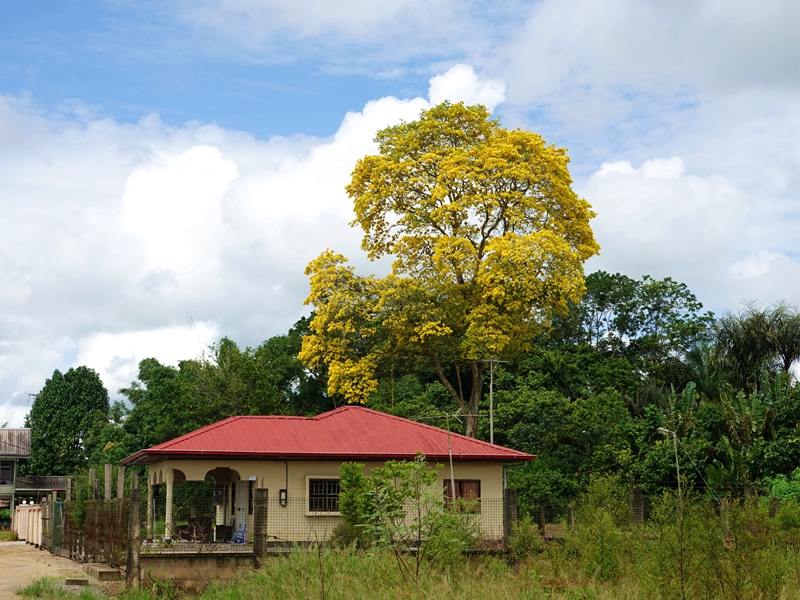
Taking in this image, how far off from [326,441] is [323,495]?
1514mm

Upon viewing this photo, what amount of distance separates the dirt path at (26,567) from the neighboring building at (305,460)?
2719 millimetres

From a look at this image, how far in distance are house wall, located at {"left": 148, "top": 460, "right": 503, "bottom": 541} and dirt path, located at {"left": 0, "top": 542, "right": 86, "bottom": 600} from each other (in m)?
3.40

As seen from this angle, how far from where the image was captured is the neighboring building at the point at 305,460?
25422 mm

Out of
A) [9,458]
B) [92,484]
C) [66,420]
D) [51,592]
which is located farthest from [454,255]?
[66,420]

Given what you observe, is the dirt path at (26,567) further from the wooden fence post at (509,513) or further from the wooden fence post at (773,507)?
the wooden fence post at (773,507)

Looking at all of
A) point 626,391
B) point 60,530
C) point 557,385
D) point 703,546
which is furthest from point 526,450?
point 703,546

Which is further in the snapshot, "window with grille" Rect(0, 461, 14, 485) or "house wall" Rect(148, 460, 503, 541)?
"window with grille" Rect(0, 461, 14, 485)

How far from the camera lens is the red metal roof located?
83.5 feet

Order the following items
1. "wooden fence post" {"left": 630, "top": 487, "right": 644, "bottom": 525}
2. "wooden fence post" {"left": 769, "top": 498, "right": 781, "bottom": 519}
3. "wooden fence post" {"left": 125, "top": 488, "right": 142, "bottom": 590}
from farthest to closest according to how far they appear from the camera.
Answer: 1. "wooden fence post" {"left": 769, "top": 498, "right": 781, "bottom": 519}
2. "wooden fence post" {"left": 630, "top": 487, "right": 644, "bottom": 525}
3. "wooden fence post" {"left": 125, "top": 488, "right": 142, "bottom": 590}

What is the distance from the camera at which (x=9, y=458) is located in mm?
55594

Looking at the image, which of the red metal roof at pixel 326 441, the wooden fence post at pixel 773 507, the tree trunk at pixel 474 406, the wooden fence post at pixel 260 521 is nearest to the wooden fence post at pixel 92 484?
the red metal roof at pixel 326 441

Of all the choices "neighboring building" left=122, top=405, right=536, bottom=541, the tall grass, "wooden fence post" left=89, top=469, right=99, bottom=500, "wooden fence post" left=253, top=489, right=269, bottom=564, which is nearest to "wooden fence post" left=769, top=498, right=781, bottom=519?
"neighboring building" left=122, top=405, right=536, bottom=541

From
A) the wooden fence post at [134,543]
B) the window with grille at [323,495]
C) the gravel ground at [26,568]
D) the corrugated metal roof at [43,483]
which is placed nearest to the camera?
the wooden fence post at [134,543]

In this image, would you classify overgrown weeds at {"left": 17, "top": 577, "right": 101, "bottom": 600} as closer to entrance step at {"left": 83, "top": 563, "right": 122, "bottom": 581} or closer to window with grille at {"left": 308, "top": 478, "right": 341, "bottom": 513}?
entrance step at {"left": 83, "top": 563, "right": 122, "bottom": 581}
